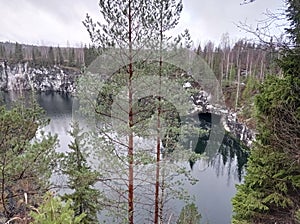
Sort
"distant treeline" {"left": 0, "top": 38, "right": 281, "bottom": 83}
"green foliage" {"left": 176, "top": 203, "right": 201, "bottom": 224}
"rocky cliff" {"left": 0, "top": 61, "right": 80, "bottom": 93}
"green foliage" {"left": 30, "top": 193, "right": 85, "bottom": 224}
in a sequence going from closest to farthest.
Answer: "green foliage" {"left": 30, "top": 193, "right": 85, "bottom": 224}
"distant treeline" {"left": 0, "top": 38, "right": 281, "bottom": 83}
"green foliage" {"left": 176, "top": 203, "right": 201, "bottom": 224}
"rocky cliff" {"left": 0, "top": 61, "right": 80, "bottom": 93}

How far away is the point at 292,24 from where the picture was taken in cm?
242

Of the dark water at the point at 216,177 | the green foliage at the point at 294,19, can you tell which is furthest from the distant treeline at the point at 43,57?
the green foliage at the point at 294,19

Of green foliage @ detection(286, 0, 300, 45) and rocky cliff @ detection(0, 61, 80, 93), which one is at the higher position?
green foliage @ detection(286, 0, 300, 45)

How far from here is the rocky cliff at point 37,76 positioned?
51.0 metres

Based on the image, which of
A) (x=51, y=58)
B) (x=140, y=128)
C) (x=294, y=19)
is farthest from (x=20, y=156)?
(x=51, y=58)

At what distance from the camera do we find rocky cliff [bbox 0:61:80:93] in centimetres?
5097

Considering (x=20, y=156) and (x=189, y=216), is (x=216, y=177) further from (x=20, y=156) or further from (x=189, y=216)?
(x=20, y=156)

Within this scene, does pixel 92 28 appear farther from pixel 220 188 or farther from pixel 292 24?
pixel 220 188

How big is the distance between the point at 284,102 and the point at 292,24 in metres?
1.42

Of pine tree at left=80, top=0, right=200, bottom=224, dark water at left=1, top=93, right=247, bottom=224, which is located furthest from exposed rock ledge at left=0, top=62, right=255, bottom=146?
pine tree at left=80, top=0, right=200, bottom=224

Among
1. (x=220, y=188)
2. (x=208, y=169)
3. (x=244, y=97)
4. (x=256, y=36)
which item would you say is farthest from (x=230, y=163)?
(x=256, y=36)

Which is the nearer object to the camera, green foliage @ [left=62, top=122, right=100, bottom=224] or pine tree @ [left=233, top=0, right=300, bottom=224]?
pine tree @ [left=233, top=0, right=300, bottom=224]

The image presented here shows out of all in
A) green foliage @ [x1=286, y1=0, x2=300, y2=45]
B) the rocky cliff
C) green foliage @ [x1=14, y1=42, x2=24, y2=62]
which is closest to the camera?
green foliage @ [x1=286, y1=0, x2=300, y2=45]

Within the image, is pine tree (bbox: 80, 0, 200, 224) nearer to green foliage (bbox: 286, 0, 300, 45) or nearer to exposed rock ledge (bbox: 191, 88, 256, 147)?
green foliage (bbox: 286, 0, 300, 45)
